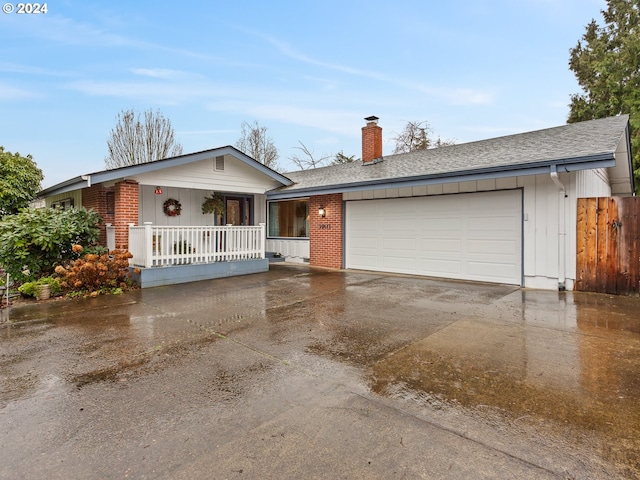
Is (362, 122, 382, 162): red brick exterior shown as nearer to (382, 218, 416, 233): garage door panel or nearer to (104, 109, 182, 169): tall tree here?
(382, 218, 416, 233): garage door panel

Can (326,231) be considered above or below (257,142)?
below

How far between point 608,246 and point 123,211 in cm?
1104

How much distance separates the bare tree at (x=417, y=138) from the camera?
84.9ft

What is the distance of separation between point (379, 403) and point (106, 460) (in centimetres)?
189

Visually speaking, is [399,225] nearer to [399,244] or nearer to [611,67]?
[399,244]

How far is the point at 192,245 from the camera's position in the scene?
9.05 m

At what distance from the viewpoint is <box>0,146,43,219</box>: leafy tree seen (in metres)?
12.2

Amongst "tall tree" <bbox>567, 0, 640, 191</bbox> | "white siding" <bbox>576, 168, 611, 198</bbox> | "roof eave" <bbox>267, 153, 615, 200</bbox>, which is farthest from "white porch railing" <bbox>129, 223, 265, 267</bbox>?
"tall tree" <bbox>567, 0, 640, 191</bbox>

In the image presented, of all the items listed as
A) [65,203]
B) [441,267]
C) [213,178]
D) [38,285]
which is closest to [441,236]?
[441,267]

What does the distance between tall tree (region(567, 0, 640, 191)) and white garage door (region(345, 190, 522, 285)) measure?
40.5 ft

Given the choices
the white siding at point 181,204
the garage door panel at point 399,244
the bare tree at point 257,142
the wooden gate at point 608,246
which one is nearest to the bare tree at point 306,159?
the bare tree at point 257,142

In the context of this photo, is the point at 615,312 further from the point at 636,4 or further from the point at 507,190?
the point at 636,4

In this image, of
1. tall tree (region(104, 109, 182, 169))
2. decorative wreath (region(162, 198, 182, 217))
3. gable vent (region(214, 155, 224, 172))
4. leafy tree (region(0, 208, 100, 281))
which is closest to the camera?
leafy tree (region(0, 208, 100, 281))

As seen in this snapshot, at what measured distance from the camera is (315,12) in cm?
1256
